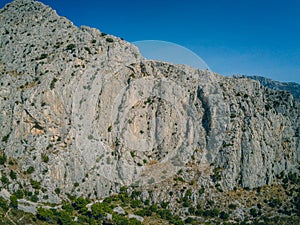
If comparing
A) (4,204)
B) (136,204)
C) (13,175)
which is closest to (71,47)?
(13,175)

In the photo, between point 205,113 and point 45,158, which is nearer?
point 45,158

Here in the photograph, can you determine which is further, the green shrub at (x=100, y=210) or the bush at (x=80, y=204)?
the bush at (x=80, y=204)

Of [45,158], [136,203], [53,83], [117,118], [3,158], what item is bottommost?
[136,203]

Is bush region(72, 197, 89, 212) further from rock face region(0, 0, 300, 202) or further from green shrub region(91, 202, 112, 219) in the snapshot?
rock face region(0, 0, 300, 202)

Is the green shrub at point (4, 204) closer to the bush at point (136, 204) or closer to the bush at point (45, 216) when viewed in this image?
the bush at point (45, 216)

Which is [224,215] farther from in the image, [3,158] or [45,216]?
[3,158]

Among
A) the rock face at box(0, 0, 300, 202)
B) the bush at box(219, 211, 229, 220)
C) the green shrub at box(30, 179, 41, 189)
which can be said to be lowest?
the bush at box(219, 211, 229, 220)

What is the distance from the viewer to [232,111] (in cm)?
8388

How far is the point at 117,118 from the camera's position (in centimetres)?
8156

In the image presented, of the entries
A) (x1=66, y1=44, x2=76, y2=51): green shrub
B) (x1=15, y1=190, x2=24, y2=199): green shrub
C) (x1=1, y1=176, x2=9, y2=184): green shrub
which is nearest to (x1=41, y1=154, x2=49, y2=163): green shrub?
(x1=15, y1=190, x2=24, y2=199): green shrub

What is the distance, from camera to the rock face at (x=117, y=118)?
249 feet

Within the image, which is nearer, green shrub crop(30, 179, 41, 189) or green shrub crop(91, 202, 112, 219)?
green shrub crop(91, 202, 112, 219)

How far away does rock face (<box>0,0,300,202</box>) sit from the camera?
75875 mm

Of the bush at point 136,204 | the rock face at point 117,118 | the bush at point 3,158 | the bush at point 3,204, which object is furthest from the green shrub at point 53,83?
the bush at point 136,204
